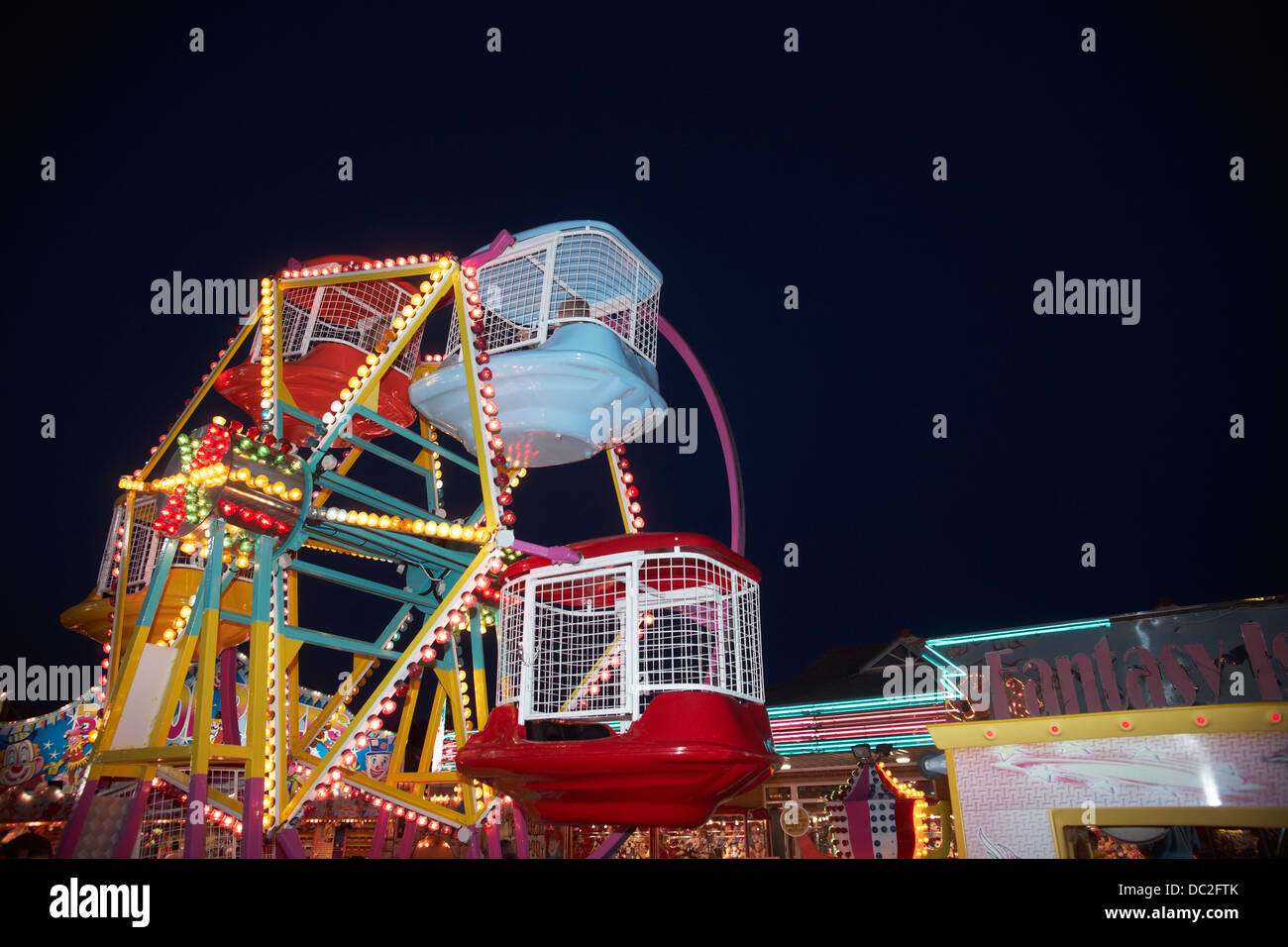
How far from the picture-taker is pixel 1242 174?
492 inches

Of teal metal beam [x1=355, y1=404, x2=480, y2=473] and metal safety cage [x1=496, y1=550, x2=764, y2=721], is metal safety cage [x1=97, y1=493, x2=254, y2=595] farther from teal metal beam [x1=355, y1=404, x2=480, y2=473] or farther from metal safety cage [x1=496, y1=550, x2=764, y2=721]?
metal safety cage [x1=496, y1=550, x2=764, y2=721]

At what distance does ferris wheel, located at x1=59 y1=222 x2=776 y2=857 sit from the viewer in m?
5.91

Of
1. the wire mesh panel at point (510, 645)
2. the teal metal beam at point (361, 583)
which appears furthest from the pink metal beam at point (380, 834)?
the wire mesh panel at point (510, 645)

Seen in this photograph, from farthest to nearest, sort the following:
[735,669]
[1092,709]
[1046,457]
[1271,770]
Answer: [1046,457]
[735,669]
[1092,709]
[1271,770]

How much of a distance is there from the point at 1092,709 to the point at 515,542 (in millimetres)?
4768

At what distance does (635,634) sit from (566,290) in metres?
4.16

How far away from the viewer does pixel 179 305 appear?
32.9 ft

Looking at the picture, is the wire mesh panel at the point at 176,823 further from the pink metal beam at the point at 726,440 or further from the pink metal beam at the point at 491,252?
the pink metal beam at the point at 726,440
